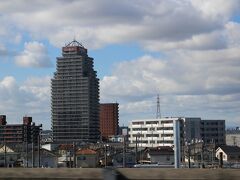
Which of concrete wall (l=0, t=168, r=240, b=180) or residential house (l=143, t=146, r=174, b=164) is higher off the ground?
concrete wall (l=0, t=168, r=240, b=180)

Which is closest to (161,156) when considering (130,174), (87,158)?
(87,158)

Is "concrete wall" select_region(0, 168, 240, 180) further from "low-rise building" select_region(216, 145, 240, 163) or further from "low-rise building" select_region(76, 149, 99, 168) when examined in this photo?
"low-rise building" select_region(216, 145, 240, 163)

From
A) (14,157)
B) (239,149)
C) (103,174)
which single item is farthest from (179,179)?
(239,149)

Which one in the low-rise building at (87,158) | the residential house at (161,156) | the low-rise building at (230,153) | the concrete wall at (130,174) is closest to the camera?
the concrete wall at (130,174)

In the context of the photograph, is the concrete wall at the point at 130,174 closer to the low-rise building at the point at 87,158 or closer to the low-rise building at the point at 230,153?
the low-rise building at the point at 87,158

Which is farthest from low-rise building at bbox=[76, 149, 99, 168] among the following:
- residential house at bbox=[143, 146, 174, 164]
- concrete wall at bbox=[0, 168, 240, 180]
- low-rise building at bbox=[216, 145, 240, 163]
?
concrete wall at bbox=[0, 168, 240, 180]

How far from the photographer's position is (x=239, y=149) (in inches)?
5728

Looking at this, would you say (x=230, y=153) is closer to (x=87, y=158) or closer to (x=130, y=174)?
(x=87, y=158)

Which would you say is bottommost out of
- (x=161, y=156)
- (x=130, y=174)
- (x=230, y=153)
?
(x=161, y=156)

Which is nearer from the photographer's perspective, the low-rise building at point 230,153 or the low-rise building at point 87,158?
the low-rise building at point 87,158

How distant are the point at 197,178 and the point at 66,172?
1.40 meters

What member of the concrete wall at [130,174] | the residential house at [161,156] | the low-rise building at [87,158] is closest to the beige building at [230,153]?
the residential house at [161,156]

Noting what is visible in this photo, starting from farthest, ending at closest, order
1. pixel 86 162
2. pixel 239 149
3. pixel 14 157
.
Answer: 1. pixel 239 149
2. pixel 14 157
3. pixel 86 162

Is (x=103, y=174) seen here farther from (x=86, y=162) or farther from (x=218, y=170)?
(x=86, y=162)
